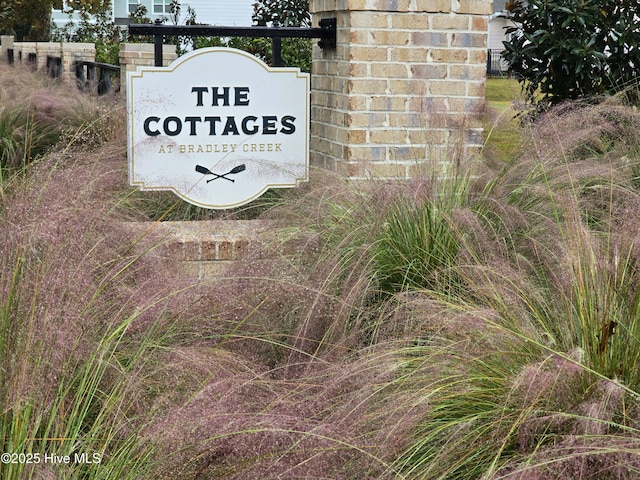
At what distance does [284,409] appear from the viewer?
2779mm

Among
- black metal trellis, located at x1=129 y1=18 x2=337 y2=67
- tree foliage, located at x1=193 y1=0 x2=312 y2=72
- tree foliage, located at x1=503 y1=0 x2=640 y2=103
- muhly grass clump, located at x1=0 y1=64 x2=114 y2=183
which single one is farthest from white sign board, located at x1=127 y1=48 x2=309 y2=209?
tree foliage, located at x1=193 y1=0 x2=312 y2=72

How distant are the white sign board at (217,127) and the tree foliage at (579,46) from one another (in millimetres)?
2560

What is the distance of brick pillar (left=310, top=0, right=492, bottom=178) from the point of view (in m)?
5.87

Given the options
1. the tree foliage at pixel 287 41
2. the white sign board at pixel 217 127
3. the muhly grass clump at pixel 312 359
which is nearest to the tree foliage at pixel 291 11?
Result: the tree foliage at pixel 287 41

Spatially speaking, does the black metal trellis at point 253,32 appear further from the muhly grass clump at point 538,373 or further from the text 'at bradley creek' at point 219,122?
the muhly grass clump at point 538,373

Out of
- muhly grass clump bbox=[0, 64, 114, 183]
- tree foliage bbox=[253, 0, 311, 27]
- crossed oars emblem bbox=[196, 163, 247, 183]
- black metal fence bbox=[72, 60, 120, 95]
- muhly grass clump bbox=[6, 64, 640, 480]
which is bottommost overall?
muhly grass clump bbox=[6, 64, 640, 480]

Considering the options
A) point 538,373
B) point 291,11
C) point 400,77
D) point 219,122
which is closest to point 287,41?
point 291,11

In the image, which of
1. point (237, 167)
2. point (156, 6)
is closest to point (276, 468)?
point (237, 167)

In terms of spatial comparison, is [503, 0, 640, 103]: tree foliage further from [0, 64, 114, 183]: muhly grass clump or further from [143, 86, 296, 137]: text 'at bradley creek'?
[0, 64, 114, 183]: muhly grass clump

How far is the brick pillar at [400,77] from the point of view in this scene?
587cm

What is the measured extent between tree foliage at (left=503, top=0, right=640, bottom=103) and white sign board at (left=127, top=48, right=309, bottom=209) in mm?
2560

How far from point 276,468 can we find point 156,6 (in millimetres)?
34559

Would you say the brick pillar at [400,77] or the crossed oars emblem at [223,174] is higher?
the brick pillar at [400,77]

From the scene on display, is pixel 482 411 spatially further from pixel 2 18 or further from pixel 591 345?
pixel 2 18
